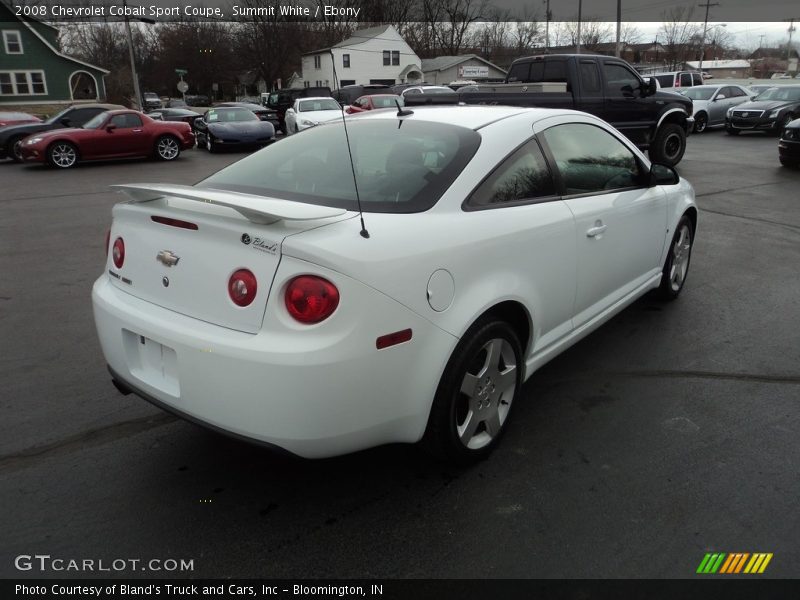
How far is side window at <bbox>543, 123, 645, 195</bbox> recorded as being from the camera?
3.45 meters

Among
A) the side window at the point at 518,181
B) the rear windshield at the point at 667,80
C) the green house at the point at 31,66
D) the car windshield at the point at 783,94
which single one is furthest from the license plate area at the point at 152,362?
the green house at the point at 31,66

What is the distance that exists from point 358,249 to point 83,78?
57.1m

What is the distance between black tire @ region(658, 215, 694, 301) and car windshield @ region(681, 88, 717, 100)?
69.8 ft

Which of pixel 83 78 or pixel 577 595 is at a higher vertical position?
pixel 83 78

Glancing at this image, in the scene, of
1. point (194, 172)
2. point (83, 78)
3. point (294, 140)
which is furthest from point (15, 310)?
point (83, 78)

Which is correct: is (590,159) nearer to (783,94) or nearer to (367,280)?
(367,280)

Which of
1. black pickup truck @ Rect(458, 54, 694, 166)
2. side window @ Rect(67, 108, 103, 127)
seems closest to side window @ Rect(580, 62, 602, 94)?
black pickup truck @ Rect(458, 54, 694, 166)

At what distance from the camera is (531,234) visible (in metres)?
2.97

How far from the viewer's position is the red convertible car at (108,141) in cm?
1541

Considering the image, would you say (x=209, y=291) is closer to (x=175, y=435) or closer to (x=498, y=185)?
(x=175, y=435)

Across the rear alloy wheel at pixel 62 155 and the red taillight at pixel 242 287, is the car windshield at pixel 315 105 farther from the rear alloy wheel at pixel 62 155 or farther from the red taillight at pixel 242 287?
the red taillight at pixel 242 287

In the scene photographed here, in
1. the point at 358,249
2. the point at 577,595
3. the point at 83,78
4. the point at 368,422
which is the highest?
the point at 83,78

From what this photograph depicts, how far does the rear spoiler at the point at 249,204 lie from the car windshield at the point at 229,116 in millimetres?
17577

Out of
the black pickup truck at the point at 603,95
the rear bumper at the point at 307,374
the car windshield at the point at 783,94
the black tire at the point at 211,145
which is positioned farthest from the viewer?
the car windshield at the point at 783,94
